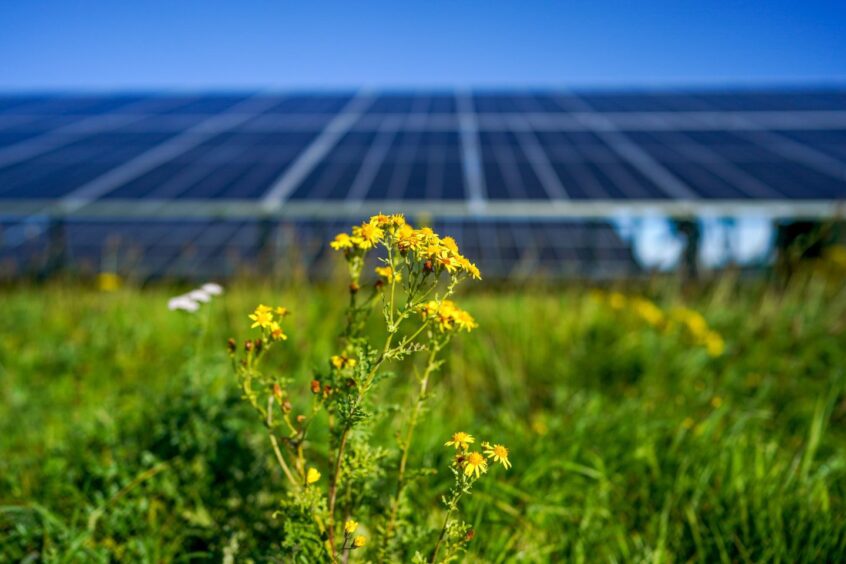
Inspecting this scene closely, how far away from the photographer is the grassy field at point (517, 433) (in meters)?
1.67

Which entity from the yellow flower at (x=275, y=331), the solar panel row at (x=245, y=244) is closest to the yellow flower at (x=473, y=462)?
the yellow flower at (x=275, y=331)

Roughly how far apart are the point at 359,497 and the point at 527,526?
0.63 meters

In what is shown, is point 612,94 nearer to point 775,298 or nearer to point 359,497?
point 775,298

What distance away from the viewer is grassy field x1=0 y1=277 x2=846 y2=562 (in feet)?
5.49

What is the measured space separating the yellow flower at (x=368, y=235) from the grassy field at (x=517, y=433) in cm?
49

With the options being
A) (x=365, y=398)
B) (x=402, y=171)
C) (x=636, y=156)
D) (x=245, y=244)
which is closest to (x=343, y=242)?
(x=365, y=398)

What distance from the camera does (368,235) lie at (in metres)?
1.09

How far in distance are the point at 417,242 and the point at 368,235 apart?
0.15m

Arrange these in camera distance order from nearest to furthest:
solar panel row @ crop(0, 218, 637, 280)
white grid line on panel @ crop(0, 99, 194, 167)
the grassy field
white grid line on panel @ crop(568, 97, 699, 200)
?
the grassy field, solar panel row @ crop(0, 218, 637, 280), white grid line on panel @ crop(568, 97, 699, 200), white grid line on panel @ crop(0, 99, 194, 167)

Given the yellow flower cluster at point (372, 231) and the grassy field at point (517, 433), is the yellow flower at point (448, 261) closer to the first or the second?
the yellow flower cluster at point (372, 231)

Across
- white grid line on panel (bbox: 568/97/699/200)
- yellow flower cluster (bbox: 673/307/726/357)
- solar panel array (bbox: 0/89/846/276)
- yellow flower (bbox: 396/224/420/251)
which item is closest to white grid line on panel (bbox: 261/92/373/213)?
solar panel array (bbox: 0/89/846/276)

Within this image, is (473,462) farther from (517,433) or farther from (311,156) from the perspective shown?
(311,156)

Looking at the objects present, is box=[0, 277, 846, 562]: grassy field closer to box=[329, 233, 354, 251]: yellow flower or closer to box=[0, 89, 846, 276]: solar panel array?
box=[329, 233, 354, 251]: yellow flower

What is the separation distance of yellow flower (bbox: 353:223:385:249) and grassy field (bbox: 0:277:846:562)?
0.49m
